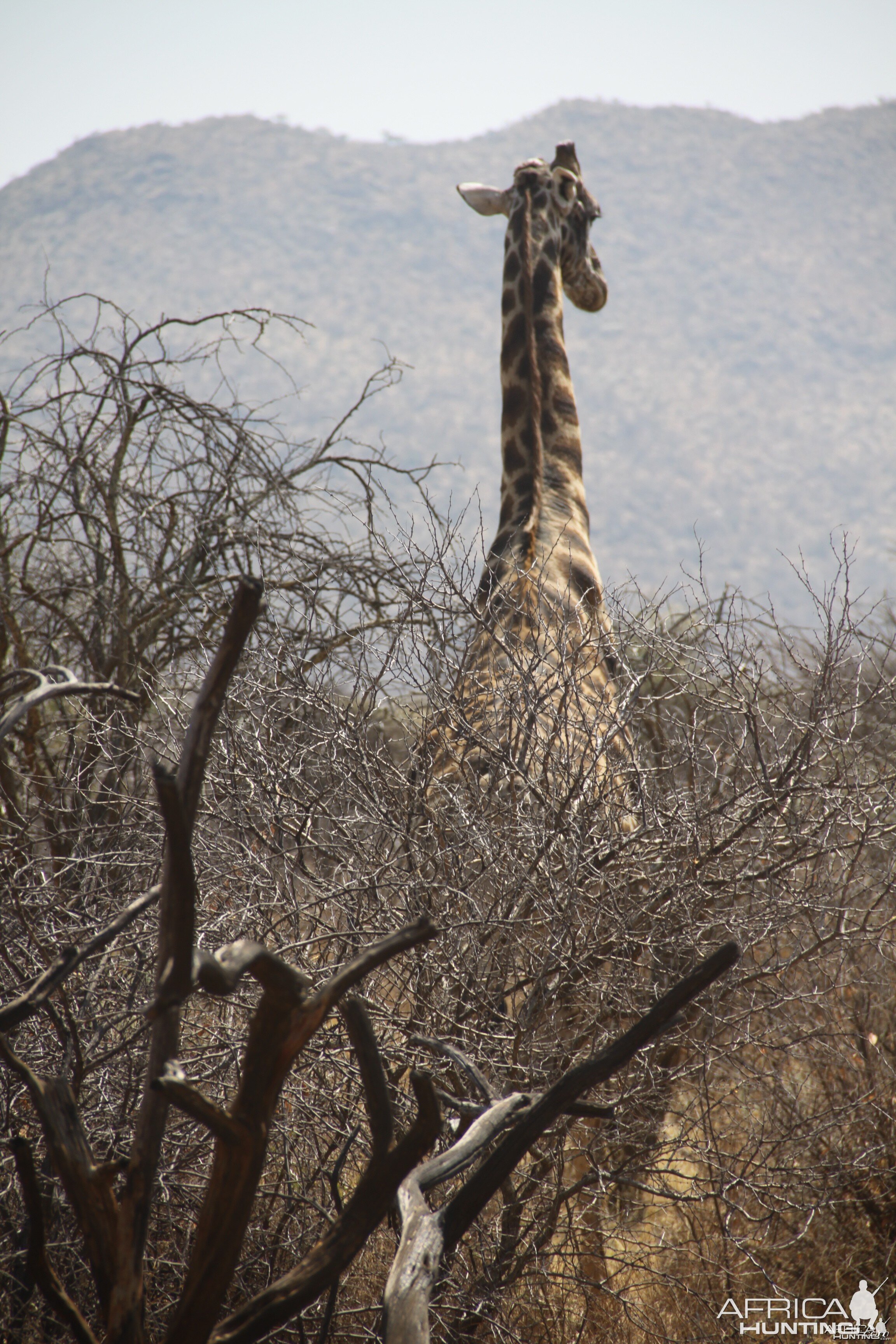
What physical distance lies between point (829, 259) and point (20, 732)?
103619 millimetres

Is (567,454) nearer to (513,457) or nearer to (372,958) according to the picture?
(513,457)

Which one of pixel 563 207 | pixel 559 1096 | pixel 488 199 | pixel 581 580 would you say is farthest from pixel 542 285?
pixel 559 1096

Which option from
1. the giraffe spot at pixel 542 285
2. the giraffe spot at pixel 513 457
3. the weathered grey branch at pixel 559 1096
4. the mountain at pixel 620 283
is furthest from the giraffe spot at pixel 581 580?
the mountain at pixel 620 283

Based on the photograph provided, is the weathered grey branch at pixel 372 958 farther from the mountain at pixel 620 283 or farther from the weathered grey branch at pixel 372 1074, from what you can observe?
the mountain at pixel 620 283

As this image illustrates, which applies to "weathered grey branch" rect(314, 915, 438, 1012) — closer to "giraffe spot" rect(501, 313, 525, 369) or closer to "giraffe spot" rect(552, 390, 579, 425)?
"giraffe spot" rect(552, 390, 579, 425)

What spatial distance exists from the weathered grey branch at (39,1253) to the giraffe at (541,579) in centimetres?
141

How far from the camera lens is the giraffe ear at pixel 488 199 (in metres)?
5.25

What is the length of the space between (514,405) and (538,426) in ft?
1.07

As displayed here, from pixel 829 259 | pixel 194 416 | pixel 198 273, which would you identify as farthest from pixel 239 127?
pixel 194 416

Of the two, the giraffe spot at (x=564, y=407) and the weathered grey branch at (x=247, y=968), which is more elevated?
the giraffe spot at (x=564, y=407)

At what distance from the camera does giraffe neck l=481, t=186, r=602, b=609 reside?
12.8ft

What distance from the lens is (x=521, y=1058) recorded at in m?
2.38

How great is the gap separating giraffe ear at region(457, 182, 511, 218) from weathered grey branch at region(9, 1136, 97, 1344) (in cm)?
504

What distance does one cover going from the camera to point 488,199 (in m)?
5.31
